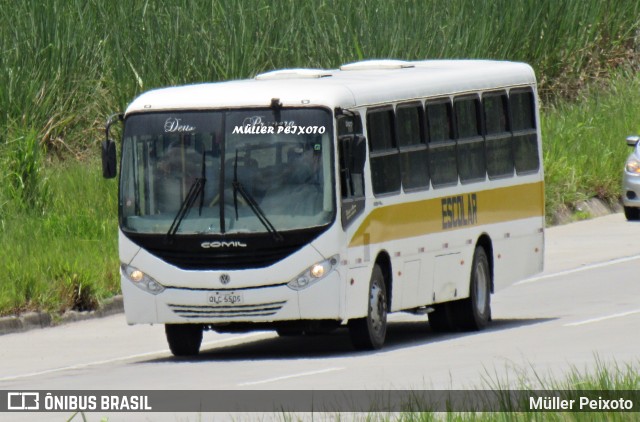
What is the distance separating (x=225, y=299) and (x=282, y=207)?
947mm

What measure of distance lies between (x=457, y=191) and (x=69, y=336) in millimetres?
4164

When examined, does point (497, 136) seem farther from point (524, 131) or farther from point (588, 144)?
point (588, 144)

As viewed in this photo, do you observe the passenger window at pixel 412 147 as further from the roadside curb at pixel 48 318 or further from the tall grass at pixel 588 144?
the tall grass at pixel 588 144

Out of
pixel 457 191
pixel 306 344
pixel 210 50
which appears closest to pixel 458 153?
pixel 457 191

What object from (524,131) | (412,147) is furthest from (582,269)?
(412,147)

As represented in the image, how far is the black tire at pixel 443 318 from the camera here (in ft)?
63.0

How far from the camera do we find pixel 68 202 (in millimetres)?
26406

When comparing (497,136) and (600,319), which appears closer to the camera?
(600,319)

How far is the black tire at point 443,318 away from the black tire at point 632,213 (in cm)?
1204

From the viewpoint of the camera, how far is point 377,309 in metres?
17.1

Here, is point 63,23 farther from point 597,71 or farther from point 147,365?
point 147,365

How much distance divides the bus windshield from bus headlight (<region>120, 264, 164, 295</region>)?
37 cm

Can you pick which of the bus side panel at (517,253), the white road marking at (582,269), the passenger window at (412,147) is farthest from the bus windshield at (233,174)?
the white road marking at (582,269)

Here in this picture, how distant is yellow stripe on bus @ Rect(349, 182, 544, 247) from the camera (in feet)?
56.7
